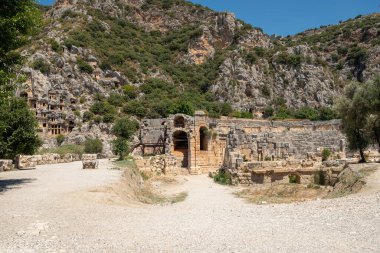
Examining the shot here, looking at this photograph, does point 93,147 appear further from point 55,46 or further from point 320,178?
point 320,178

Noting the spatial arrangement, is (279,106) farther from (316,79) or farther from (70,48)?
(70,48)

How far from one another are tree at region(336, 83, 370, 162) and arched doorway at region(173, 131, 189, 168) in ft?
61.1

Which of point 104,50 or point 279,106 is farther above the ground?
point 104,50

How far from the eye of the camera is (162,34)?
99.7 metres

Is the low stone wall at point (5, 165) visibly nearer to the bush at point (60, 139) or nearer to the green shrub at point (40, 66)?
the bush at point (60, 139)

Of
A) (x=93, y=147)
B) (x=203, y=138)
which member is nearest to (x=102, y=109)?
(x=93, y=147)

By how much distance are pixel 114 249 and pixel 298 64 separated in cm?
7756

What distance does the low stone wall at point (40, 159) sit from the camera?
25638 millimetres

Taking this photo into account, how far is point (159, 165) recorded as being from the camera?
31.8 meters

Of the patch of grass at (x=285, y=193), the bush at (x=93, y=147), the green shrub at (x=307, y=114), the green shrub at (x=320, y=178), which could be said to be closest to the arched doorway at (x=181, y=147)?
the bush at (x=93, y=147)

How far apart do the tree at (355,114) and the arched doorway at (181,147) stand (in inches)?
733

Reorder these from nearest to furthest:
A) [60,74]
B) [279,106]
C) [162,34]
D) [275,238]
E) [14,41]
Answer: [275,238]
[14,41]
[60,74]
[279,106]
[162,34]

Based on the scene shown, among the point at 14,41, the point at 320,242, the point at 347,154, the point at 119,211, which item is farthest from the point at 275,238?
the point at 347,154

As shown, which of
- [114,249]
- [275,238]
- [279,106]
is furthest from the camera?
[279,106]
